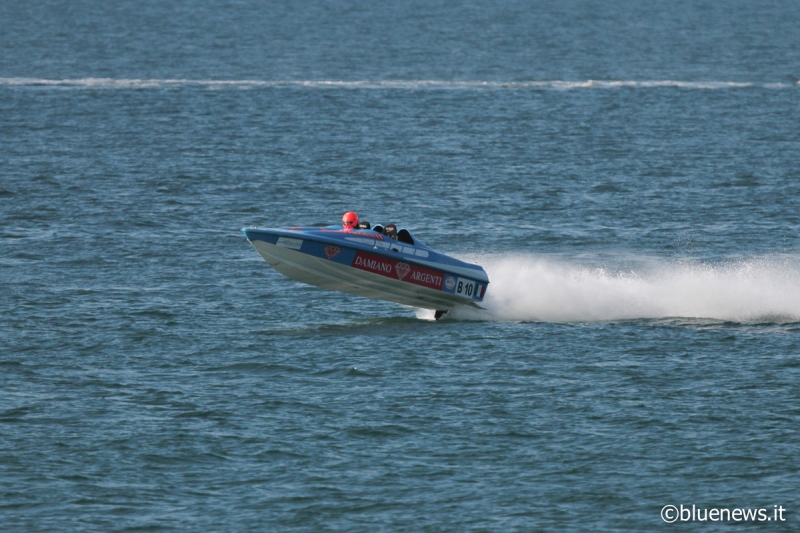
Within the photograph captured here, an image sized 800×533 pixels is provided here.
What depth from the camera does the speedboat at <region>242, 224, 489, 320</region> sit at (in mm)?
23750

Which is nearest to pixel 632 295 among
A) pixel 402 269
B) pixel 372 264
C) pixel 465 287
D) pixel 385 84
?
pixel 465 287

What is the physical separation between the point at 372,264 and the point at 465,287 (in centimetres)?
256

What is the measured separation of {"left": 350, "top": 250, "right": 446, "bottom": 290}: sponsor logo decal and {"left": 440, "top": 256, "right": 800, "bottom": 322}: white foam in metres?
1.86

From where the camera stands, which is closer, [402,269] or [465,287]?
[402,269]

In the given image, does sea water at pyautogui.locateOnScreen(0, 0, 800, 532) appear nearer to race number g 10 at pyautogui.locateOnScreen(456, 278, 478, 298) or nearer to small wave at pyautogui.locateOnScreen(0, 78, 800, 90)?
race number g 10 at pyautogui.locateOnScreen(456, 278, 478, 298)

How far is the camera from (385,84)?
7756 cm

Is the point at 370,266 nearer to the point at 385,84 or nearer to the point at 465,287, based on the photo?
the point at 465,287

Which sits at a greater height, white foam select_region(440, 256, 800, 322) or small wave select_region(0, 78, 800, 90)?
small wave select_region(0, 78, 800, 90)

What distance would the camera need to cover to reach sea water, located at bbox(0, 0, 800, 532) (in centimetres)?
1714

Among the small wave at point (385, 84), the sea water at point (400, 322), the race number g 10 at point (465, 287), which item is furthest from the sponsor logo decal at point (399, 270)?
the small wave at point (385, 84)

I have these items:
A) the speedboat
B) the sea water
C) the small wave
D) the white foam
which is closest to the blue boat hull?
the speedboat

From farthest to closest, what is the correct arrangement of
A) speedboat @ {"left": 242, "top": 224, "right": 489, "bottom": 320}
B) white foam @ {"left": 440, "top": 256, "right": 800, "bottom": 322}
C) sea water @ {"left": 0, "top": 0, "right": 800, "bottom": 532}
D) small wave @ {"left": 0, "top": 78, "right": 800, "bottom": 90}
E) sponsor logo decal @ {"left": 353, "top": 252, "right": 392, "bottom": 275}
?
small wave @ {"left": 0, "top": 78, "right": 800, "bottom": 90}, white foam @ {"left": 440, "top": 256, "right": 800, "bottom": 322}, sponsor logo decal @ {"left": 353, "top": 252, "right": 392, "bottom": 275}, speedboat @ {"left": 242, "top": 224, "right": 489, "bottom": 320}, sea water @ {"left": 0, "top": 0, "right": 800, "bottom": 532}

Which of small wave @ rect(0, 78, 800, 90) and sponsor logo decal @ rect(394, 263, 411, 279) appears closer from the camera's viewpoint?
sponsor logo decal @ rect(394, 263, 411, 279)

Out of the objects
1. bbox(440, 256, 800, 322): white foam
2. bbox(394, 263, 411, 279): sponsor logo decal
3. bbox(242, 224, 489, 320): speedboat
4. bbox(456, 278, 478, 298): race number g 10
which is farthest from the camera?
bbox(440, 256, 800, 322): white foam
